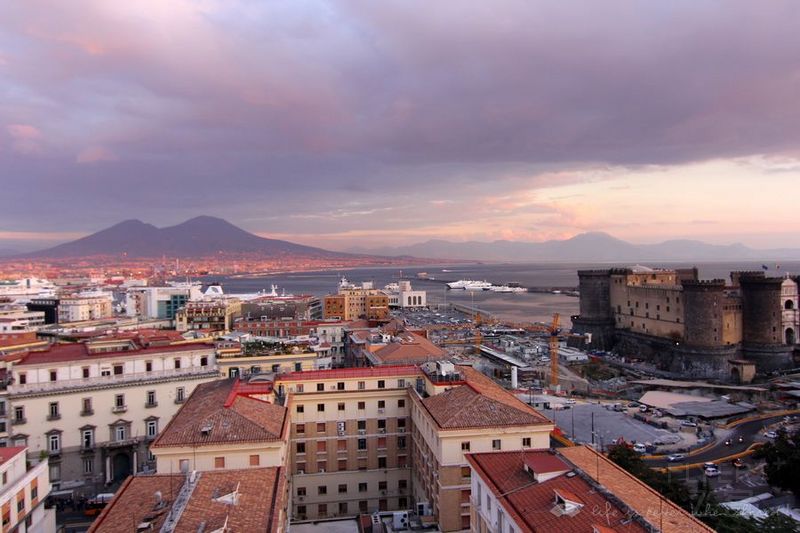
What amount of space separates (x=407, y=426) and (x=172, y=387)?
9.54 metres

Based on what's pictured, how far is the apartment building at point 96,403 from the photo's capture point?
21172mm

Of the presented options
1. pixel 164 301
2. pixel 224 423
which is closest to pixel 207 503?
pixel 224 423

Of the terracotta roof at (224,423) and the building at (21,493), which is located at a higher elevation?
the terracotta roof at (224,423)

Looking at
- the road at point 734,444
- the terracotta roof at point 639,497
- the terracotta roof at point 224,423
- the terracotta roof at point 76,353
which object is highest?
the terracotta roof at point 76,353

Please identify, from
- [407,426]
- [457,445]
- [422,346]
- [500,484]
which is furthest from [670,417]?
[500,484]

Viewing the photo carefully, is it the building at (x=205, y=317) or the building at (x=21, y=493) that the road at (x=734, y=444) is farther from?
the building at (x=205, y=317)

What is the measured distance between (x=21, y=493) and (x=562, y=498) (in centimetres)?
1242

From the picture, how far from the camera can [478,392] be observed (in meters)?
17.3

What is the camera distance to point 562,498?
9617 mm

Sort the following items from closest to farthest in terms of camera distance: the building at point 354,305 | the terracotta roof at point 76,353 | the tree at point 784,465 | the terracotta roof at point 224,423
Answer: the terracotta roof at point 224,423
the tree at point 784,465
the terracotta roof at point 76,353
the building at point 354,305

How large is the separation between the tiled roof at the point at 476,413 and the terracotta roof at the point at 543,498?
313 centimetres

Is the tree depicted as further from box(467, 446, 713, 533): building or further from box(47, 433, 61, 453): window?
box(47, 433, 61, 453): window

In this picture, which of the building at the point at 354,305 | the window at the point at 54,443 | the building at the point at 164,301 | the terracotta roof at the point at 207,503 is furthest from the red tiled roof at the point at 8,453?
the building at the point at 164,301

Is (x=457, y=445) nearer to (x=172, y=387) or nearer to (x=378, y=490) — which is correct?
(x=378, y=490)
